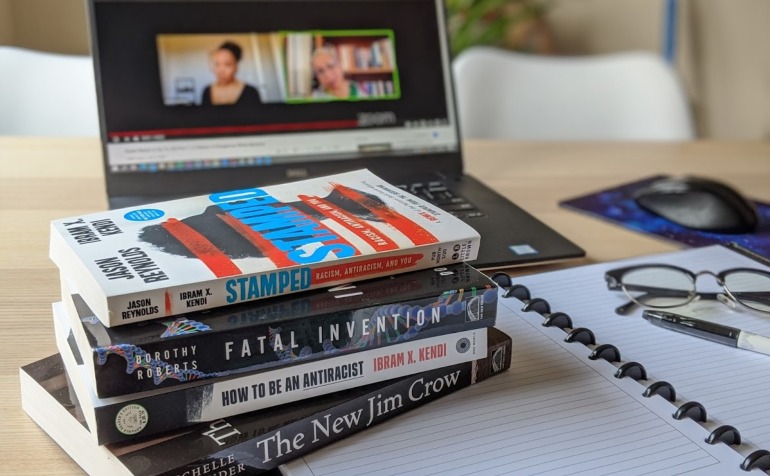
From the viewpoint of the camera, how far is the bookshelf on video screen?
0.98 meters

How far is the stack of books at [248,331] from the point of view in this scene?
510 millimetres

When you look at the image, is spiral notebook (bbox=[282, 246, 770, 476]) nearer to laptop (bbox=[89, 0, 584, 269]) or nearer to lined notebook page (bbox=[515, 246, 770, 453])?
lined notebook page (bbox=[515, 246, 770, 453])

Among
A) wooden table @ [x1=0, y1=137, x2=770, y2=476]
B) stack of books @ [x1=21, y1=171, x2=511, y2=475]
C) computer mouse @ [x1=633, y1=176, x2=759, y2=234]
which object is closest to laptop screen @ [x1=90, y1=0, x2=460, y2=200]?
wooden table @ [x1=0, y1=137, x2=770, y2=476]

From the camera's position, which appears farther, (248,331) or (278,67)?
(278,67)

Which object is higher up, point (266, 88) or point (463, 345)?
point (266, 88)

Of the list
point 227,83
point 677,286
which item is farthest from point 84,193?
point 677,286

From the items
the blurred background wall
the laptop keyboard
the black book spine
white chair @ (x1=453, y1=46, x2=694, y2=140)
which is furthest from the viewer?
the blurred background wall

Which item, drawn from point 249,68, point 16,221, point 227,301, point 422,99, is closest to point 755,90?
point 422,99

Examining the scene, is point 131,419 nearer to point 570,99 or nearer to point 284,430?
point 284,430

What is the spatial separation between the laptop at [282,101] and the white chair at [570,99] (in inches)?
19.3

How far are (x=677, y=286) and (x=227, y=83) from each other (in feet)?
1.74

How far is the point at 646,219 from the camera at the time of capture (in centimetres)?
104

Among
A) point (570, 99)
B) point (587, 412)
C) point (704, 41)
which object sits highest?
point (704, 41)

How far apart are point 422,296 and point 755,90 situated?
2.49m
